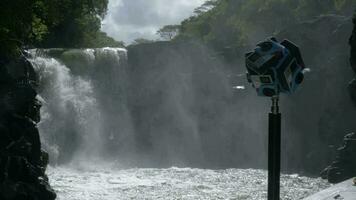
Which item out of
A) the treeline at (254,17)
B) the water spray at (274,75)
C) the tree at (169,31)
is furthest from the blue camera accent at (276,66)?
the tree at (169,31)

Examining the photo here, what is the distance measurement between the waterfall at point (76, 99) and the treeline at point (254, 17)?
36.6 ft

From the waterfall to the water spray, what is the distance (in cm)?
2246

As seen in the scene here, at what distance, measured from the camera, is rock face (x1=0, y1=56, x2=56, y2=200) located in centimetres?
1711

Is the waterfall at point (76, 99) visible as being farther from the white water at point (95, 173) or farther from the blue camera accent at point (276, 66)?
the blue camera accent at point (276, 66)

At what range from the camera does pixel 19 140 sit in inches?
704

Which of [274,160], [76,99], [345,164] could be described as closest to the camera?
[274,160]

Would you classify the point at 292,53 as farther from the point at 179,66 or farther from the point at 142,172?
the point at 179,66

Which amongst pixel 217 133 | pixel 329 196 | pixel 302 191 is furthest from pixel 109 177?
pixel 329 196

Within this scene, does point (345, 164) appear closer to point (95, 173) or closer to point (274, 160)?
point (95, 173)

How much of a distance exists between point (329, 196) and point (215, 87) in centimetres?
Result: 2546

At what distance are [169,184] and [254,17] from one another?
30.0 metres

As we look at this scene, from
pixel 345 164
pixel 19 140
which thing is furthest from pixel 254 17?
pixel 19 140

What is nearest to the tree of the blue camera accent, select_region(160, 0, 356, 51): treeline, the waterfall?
select_region(160, 0, 356, 51): treeline

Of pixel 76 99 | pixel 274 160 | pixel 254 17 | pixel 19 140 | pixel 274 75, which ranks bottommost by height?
pixel 274 160
